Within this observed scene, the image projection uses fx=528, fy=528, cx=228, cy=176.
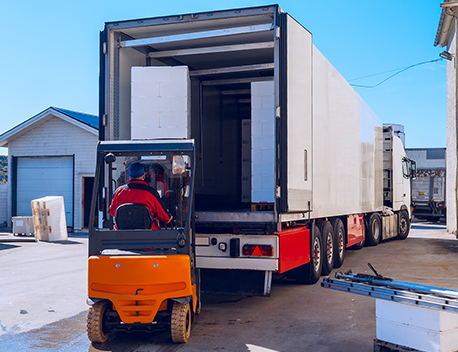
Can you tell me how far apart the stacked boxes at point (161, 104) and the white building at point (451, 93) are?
12.8m

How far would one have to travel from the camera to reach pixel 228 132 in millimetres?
10625

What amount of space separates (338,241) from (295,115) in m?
4.16

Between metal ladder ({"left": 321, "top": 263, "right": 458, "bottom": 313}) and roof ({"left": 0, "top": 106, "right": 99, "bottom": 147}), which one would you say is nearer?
metal ladder ({"left": 321, "top": 263, "right": 458, "bottom": 313})

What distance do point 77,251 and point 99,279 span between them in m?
9.99

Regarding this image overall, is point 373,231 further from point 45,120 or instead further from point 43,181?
point 45,120

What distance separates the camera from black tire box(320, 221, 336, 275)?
30.0 feet

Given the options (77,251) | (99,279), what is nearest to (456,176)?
(77,251)

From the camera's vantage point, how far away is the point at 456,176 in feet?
57.8

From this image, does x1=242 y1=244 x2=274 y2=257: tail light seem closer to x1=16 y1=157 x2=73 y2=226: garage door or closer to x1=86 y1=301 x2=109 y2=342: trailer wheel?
x1=86 y1=301 x2=109 y2=342: trailer wheel

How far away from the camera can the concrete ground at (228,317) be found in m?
5.51

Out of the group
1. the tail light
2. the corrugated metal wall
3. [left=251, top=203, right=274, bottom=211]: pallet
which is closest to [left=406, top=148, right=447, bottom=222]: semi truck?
the corrugated metal wall

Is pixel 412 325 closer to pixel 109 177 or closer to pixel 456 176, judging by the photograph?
pixel 109 177

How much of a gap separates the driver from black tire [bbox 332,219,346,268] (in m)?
5.16

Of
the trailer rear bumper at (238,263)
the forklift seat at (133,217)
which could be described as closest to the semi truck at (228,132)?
the trailer rear bumper at (238,263)
